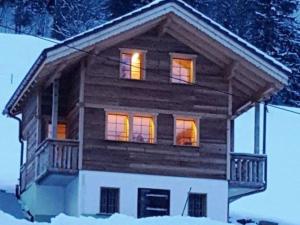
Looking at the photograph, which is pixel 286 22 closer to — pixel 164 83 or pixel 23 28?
pixel 23 28

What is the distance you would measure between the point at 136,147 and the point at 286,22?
3995 cm

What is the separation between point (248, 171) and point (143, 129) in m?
3.63

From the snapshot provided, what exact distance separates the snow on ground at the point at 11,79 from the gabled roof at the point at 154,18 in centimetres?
1047

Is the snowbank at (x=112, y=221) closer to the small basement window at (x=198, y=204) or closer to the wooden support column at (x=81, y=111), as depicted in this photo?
the wooden support column at (x=81, y=111)

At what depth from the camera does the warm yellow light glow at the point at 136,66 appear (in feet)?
108

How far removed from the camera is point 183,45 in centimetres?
3362

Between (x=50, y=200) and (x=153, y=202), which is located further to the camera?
(x=50, y=200)

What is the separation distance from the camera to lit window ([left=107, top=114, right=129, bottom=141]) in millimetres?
32406

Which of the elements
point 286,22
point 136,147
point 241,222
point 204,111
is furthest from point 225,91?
point 286,22

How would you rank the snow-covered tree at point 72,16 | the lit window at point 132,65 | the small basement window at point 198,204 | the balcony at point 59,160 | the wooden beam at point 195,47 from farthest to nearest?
the snow-covered tree at point 72,16 < the wooden beam at point 195,47 < the lit window at point 132,65 < the small basement window at point 198,204 < the balcony at point 59,160

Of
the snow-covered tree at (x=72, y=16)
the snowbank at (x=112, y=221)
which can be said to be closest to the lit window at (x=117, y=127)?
the snowbank at (x=112, y=221)

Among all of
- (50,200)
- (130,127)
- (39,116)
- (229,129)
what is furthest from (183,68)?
(50,200)

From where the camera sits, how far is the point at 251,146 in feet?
178

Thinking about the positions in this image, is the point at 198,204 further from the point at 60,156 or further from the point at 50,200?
the point at 50,200
